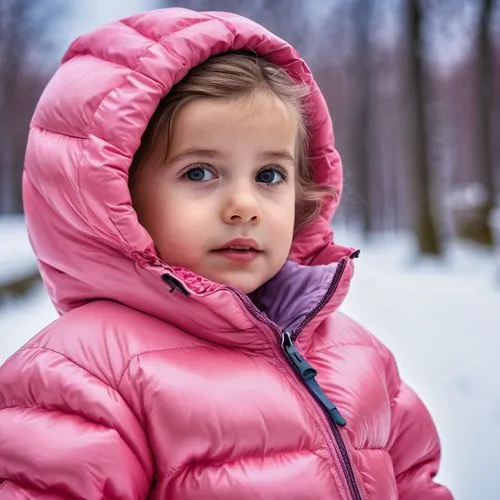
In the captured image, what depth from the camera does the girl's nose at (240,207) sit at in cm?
117

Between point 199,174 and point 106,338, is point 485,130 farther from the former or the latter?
point 106,338

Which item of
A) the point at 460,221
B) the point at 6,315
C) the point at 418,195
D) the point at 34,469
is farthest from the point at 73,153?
the point at 460,221

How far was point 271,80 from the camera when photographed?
1.30 meters

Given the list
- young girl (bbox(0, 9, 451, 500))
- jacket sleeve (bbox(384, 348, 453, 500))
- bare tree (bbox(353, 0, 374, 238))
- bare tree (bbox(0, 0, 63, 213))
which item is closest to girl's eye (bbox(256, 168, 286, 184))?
young girl (bbox(0, 9, 451, 500))

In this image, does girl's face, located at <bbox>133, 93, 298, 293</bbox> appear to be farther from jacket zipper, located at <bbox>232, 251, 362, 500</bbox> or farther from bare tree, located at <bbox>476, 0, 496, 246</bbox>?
bare tree, located at <bbox>476, 0, 496, 246</bbox>

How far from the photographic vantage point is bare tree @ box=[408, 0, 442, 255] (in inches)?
289

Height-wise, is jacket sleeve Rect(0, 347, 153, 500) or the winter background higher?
jacket sleeve Rect(0, 347, 153, 500)

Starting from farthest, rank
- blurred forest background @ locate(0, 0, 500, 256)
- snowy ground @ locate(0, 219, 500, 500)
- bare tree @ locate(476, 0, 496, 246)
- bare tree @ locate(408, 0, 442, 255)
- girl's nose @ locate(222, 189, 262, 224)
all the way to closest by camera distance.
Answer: bare tree @ locate(408, 0, 442, 255) → bare tree @ locate(476, 0, 496, 246) → blurred forest background @ locate(0, 0, 500, 256) → snowy ground @ locate(0, 219, 500, 500) → girl's nose @ locate(222, 189, 262, 224)

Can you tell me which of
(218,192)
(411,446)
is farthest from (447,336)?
(218,192)

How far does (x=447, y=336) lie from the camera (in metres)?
3.98

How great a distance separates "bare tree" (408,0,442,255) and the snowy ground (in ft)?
1.38

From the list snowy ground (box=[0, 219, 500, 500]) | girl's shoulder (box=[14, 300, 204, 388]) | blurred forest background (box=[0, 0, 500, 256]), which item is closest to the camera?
girl's shoulder (box=[14, 300, 204, 388])

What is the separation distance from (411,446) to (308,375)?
406 millimetres

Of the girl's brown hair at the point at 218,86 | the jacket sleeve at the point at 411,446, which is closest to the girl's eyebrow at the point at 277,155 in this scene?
the girl's brown hair at the point at 218,86
